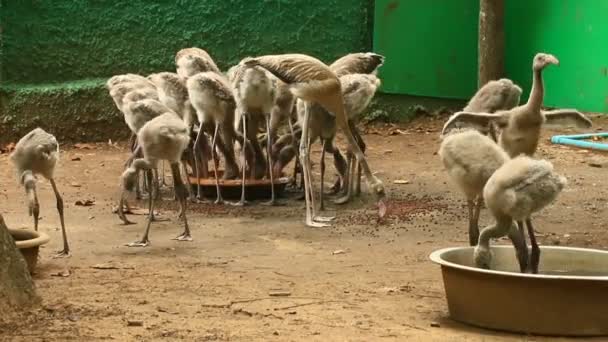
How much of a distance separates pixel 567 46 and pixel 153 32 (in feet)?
15.4

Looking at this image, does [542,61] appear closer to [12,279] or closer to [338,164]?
[338,164]

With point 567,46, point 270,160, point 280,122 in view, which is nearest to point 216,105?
point 270,160

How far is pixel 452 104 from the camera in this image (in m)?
14.0

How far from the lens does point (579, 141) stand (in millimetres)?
11383

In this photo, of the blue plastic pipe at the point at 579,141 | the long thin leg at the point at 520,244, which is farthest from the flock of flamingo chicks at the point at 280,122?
the blue plastic pipe at the point at 579,141

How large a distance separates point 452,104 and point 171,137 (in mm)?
7015

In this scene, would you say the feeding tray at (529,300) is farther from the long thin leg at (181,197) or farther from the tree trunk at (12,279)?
the long thin leg at (181,197)

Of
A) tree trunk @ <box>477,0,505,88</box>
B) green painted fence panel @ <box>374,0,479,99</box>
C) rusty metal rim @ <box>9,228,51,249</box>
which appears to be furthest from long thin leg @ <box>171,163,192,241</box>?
green painted fence panel @ <box>374,0,479,99</box>

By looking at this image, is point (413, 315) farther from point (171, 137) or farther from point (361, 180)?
point (361, 180)

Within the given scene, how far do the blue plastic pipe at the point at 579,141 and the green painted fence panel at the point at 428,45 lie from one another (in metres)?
2.33

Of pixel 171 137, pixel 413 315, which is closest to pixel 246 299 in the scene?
pixel 413 315

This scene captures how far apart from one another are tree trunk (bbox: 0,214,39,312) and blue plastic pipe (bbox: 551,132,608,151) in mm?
6857

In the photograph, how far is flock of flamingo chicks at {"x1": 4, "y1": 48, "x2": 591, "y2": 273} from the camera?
6.58m

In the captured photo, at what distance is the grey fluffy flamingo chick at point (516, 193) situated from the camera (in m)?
→ 5.27
